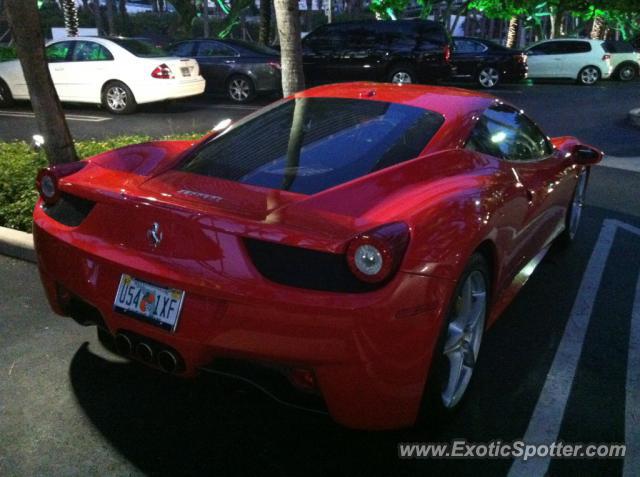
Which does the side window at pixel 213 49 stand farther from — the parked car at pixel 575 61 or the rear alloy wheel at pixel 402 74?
the parked car at pixel 575 61

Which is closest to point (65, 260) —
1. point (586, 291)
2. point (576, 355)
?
point (576, 355)

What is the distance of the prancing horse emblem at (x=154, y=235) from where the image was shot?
2463 mm

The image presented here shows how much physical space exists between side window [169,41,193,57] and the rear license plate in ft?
44.7

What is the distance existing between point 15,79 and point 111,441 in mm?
12097

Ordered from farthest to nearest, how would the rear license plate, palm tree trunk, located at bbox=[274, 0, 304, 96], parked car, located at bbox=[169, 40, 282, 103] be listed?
parked car, located at bbox=[169, 40, 282, 103] < palm tree trunk, located at bbox=[274, 0, 304, 96] < the rear license plate

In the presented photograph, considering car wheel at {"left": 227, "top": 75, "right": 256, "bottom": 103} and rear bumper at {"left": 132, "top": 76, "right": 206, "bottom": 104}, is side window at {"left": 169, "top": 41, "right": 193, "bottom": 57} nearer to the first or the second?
car wheel at {"left": 227, "top": 75, "right": 256, "bottom": 103}

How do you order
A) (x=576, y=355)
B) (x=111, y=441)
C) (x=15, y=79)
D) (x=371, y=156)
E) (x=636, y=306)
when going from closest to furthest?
(x=111, y=441), (x=371, y=156), (x=576, y=355), (x=636, y=306), (x=15, y=79)

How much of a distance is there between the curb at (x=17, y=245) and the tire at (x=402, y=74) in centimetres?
1247

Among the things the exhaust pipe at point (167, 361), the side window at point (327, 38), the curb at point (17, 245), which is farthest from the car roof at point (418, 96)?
the side window at point (327, 38)

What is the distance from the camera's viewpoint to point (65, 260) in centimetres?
272

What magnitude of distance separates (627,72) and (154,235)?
77.4 feet

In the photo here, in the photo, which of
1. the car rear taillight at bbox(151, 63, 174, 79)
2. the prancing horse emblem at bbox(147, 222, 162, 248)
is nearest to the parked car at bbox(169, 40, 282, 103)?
the car rear taillight at bbox(151, 63, 174, 79)

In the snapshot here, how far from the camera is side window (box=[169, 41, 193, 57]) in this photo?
15.2m

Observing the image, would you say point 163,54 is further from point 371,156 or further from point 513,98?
point 371,156
